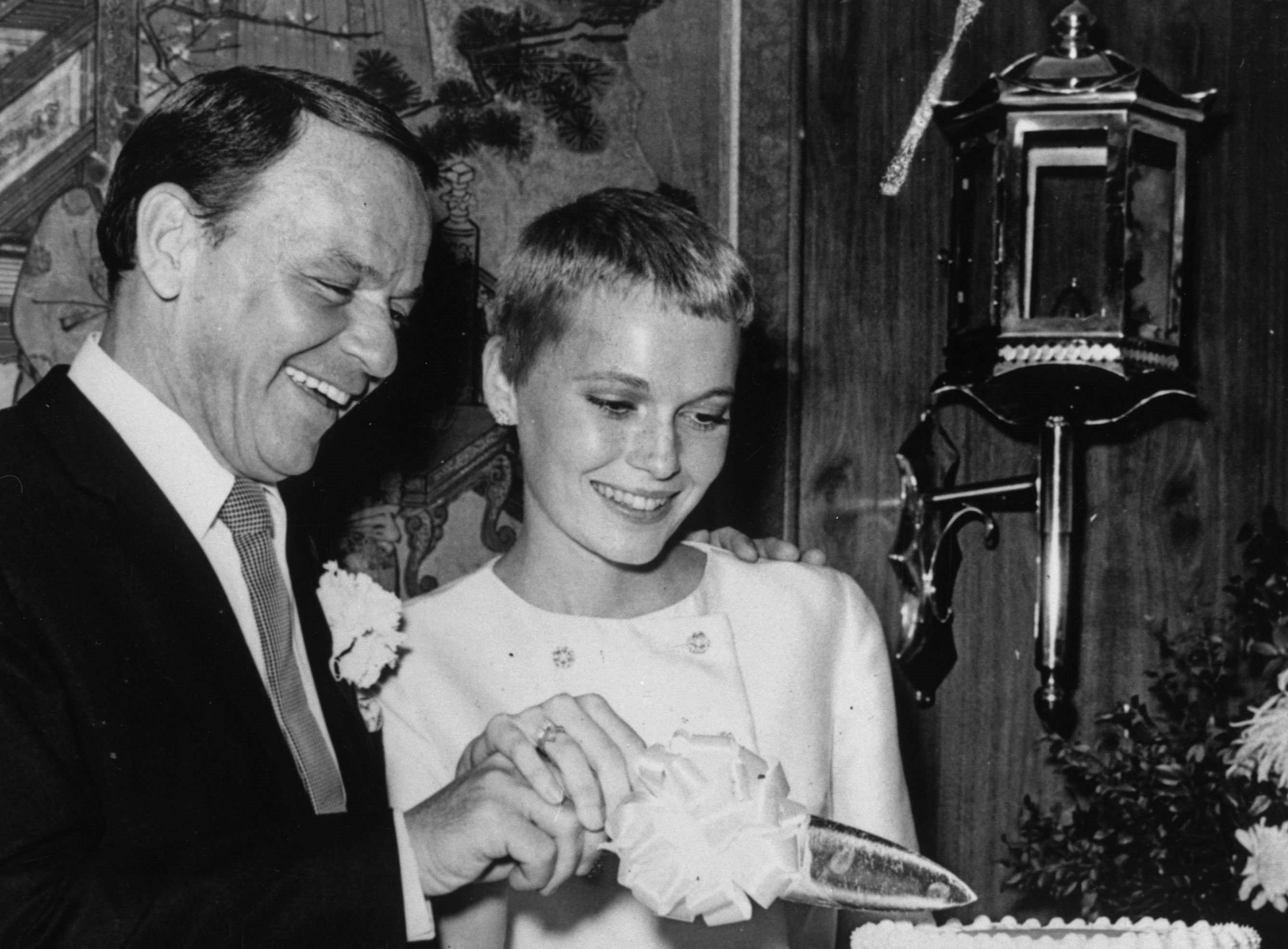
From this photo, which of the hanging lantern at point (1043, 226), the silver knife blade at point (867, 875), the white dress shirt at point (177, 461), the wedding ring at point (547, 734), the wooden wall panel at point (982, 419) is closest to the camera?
the silver knife blade at point (867, 875)

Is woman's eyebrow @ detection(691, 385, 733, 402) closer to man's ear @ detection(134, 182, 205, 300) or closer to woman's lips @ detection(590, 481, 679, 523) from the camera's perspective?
woman's lips @ detection(590, 481, 679, 523)

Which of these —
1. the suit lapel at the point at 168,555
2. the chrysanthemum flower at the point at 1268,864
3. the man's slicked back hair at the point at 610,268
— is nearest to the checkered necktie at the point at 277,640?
the suit lapel at the point at 168,555

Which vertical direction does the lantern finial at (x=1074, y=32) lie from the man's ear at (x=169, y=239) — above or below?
above

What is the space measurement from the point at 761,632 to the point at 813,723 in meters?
0.15

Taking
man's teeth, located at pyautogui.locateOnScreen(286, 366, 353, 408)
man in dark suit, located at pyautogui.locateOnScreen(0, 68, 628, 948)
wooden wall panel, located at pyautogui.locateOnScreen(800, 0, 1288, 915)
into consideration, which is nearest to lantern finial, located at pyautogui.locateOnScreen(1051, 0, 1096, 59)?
wooden wall panel, located at pyautogui.locateOnScreen(800, 0, 1288, 915)

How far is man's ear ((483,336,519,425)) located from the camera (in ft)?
6.29

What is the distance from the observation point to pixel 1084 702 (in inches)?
107

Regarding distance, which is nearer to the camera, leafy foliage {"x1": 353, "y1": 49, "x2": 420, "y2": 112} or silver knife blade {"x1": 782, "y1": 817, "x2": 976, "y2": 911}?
silver knife blade {"x1": 782, "y1": 817, "x2": 976, "y2": 911}

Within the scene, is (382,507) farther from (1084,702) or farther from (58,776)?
(1084,702)

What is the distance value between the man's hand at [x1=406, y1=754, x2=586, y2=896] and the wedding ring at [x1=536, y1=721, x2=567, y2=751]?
38 mm

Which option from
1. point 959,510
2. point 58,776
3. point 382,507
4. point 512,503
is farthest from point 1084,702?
point 58,776

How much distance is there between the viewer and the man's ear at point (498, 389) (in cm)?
192

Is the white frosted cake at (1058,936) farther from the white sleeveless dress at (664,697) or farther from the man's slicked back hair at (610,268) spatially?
the man's slicked back hair at (610,268)

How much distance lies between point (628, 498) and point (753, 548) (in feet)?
1.20
